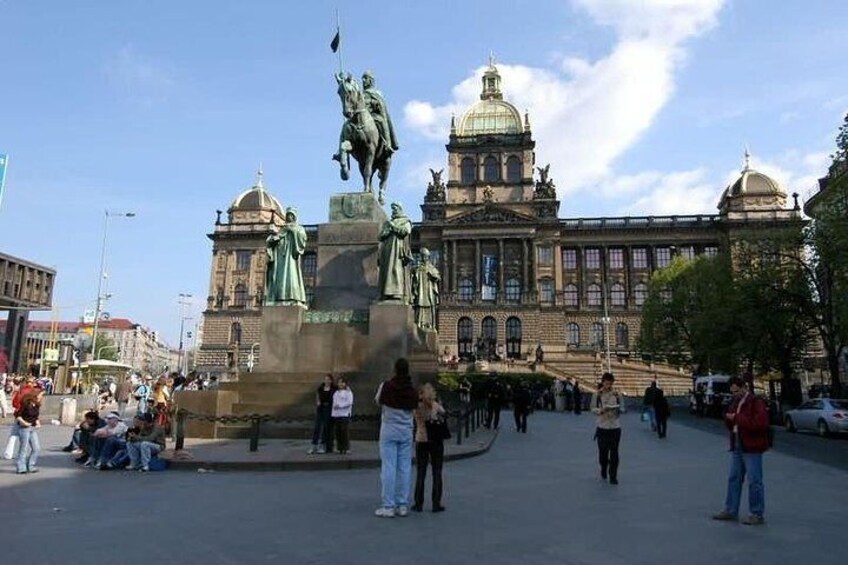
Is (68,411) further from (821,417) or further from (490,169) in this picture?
(490,169)

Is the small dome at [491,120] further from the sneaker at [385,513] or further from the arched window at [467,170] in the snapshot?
the sneaker at [385,513]

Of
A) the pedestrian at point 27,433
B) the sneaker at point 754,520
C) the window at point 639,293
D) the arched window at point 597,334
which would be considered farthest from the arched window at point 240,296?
the sneaker at point 754,520

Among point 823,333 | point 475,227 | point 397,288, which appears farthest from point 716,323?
point 475,227

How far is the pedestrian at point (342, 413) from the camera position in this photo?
12.1 m

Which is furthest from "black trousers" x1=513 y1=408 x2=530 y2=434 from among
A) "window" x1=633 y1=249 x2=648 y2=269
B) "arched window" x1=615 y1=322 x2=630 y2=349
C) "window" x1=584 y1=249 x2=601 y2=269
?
"window" x1=633 y1=249 x2=648 y2=269

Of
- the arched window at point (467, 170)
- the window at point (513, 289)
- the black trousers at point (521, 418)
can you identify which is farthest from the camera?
the arched window at point (467, 170)

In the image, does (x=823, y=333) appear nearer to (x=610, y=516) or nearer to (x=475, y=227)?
(x=610, y=516)

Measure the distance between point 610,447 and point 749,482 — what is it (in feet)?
10.4

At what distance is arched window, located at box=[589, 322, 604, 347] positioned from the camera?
8350 centimetres

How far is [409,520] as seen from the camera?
7.57 m

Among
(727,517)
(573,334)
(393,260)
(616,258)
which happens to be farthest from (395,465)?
(616,258)

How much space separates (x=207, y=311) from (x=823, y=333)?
3132 inches

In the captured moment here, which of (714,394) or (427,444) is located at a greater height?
(714,394)

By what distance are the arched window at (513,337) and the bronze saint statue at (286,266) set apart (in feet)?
216
